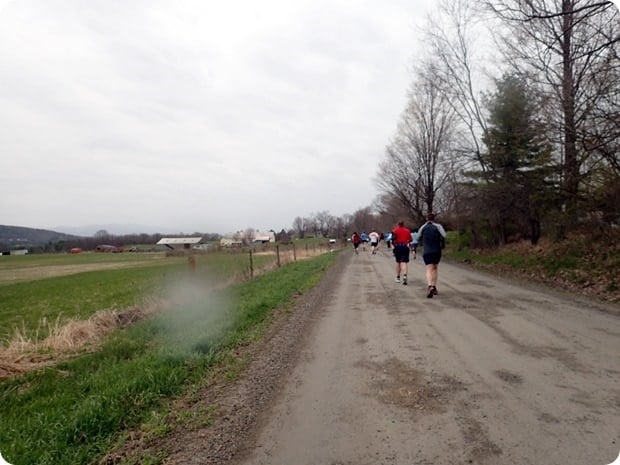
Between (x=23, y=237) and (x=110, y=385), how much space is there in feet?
36.8

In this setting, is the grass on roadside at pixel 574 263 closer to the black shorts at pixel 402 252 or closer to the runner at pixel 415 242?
the runner at pixel 415 242

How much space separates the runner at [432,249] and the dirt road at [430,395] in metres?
1.99

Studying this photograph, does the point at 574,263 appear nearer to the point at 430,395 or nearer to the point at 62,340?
the point at 430,395

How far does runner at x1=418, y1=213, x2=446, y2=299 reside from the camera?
849 centimetres

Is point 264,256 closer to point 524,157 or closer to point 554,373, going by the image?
point 524,157

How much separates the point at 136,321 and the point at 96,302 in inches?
274

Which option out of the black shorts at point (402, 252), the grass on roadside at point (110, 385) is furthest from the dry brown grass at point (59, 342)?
the black shorts at point (402, 252)

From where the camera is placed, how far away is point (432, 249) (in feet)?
28.4

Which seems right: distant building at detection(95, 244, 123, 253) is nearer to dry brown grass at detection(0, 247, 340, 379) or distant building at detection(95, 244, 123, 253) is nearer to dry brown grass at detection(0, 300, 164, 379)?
dry brown grass at detection(0, 247, 340, 379)

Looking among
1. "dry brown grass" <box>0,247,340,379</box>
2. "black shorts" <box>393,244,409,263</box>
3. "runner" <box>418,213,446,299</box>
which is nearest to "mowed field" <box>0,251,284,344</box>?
"dry brown grass" <box>0,247,340,379</box>

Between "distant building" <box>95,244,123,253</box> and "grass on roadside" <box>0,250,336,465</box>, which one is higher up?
"distant building" <box>95,244,123,253</box>

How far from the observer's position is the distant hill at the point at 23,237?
9.55m

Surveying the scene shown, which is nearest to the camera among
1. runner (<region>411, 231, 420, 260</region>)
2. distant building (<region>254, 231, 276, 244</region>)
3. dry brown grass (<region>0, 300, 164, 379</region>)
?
dry brown grass (<region>0, 300, 164, 379</region>)

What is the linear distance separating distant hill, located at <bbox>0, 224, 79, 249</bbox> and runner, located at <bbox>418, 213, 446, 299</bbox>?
A: 34.9 feet
